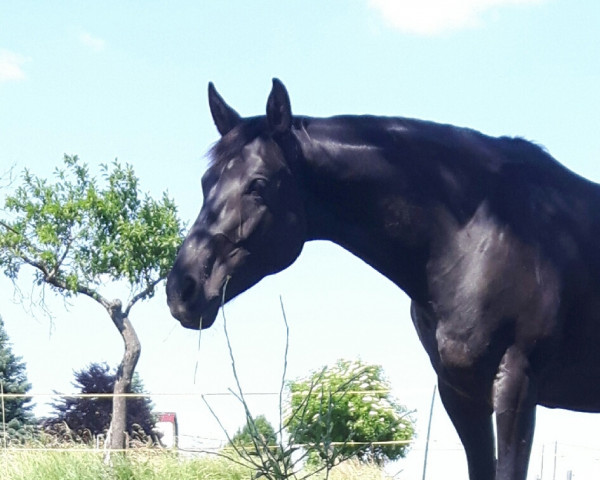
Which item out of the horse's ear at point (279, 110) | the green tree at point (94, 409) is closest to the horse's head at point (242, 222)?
the horse's ear at point (279, 110)

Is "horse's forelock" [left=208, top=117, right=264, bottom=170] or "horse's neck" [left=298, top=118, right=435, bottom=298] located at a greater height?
"horse's forelock" [left=208, top=117, right=264, bottom=170]

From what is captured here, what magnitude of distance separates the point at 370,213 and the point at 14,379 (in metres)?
21.5

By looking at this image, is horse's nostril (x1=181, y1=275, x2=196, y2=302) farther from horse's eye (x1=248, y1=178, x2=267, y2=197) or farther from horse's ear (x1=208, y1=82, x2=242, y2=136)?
horse's ear (x1=208, y1=82, x2=242, y2=136)

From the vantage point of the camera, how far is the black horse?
2938 millimetres

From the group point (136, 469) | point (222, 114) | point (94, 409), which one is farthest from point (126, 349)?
point (222, 114)

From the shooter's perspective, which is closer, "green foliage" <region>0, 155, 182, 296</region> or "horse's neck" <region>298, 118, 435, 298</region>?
"horse's neck" <region>298, 118, 435, 298</region>

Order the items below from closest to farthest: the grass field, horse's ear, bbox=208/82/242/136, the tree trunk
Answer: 1. horse's ear, bbox=208/82/242/136
2. the grass field
3. the tree trunk

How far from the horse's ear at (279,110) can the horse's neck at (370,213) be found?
11 cm

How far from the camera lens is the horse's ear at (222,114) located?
10.9 feet

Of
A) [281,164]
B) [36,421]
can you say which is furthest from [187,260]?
[36,421]

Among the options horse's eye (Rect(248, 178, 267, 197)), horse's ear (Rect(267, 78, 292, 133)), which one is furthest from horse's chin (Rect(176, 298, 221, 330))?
horse's ear (Rect(267, 78, 292, 133))

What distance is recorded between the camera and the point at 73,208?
1047 inches

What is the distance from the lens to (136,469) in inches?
336

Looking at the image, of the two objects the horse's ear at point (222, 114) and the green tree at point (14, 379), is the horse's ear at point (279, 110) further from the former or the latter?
the green tree at point (14, 379)
